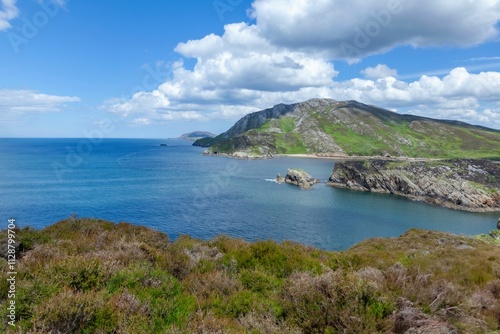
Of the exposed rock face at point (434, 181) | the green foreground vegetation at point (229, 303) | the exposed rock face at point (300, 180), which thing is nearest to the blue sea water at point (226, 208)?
the exposed rock face at point (300, 180)

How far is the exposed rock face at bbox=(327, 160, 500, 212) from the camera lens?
327 ft

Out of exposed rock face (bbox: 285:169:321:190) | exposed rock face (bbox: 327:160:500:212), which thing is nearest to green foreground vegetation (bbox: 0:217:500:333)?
exposed rock face (bbox: 327:160:500:212)

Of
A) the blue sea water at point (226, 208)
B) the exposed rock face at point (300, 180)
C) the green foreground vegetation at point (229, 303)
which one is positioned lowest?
the blue sea water at point (226, 208)

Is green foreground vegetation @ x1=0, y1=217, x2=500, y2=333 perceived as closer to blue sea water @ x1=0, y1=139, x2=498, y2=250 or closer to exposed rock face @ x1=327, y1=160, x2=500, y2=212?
blue sea water @ x1=0, y1=139, x2=498, y2=250

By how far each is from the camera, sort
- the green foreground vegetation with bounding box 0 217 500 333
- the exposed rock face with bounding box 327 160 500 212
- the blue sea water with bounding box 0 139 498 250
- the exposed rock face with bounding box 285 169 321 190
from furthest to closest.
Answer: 1. the exposed rock face with bounding box 285 169 321 190
2. the exposed rock face with bounding box 327 160 500 212
3. the blue sea water with bounding box 0 139 498 250
4. the green foreground vegetation with bounding box 0 217 500 333

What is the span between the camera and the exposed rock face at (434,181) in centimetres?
9978

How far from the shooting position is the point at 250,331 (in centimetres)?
775

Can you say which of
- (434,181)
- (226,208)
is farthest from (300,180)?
(226,208)

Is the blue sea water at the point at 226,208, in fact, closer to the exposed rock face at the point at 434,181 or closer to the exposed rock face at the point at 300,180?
the exposed rock face at the point at 300,180

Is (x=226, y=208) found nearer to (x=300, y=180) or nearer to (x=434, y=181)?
(x=300, y=180)

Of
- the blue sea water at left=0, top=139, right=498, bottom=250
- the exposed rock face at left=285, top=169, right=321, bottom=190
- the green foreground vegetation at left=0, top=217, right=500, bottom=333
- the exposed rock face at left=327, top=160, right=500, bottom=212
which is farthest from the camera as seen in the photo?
the exposed rock face at left=285, top=169, right=321, bottom=190

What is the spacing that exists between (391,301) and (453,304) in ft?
7.82

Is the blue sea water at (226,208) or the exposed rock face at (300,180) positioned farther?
the exposed rock face at (300,180)

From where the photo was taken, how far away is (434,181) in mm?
109062
